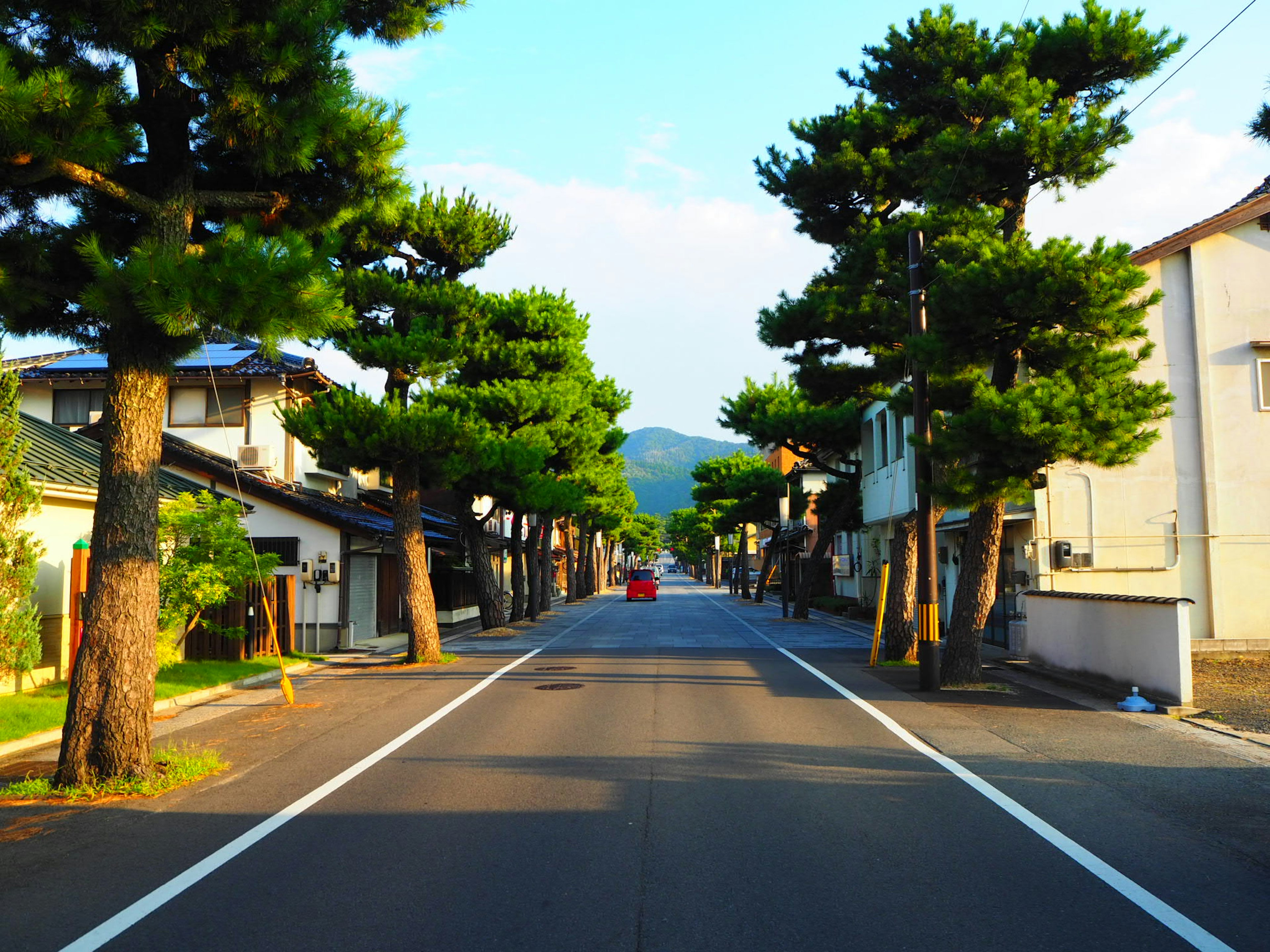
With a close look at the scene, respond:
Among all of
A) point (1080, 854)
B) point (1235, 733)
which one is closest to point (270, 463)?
point (1235, 733)

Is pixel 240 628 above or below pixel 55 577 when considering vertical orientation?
below

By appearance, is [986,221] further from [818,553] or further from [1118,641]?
[818,553]

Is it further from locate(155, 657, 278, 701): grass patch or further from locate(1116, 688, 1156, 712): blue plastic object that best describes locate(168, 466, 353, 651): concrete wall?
locate(1116, 688, 1156, 712): blue plastic object

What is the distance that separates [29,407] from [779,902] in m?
27.6

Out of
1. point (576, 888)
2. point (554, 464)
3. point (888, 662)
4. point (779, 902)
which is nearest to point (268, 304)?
point (576, 888)

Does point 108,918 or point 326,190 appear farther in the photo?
point 326,190

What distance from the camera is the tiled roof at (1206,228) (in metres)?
19.2

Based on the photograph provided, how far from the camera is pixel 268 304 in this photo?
7.77m

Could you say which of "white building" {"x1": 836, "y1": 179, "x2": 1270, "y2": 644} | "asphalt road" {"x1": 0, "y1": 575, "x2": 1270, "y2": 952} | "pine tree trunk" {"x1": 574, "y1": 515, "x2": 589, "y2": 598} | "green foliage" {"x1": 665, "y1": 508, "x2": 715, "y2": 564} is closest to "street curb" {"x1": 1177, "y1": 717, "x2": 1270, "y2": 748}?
"asphalt road" {"x1": 0, "y1": 575, "x2": 1270, "y2": 952}

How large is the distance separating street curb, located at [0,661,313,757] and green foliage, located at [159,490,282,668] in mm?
1026

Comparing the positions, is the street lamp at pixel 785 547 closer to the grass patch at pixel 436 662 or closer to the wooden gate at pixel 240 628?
the grass patch at pixel 436 662

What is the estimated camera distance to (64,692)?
1376 cm

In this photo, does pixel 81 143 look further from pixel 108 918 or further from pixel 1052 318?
pixel 1052 318

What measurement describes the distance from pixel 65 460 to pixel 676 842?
1544 cm
